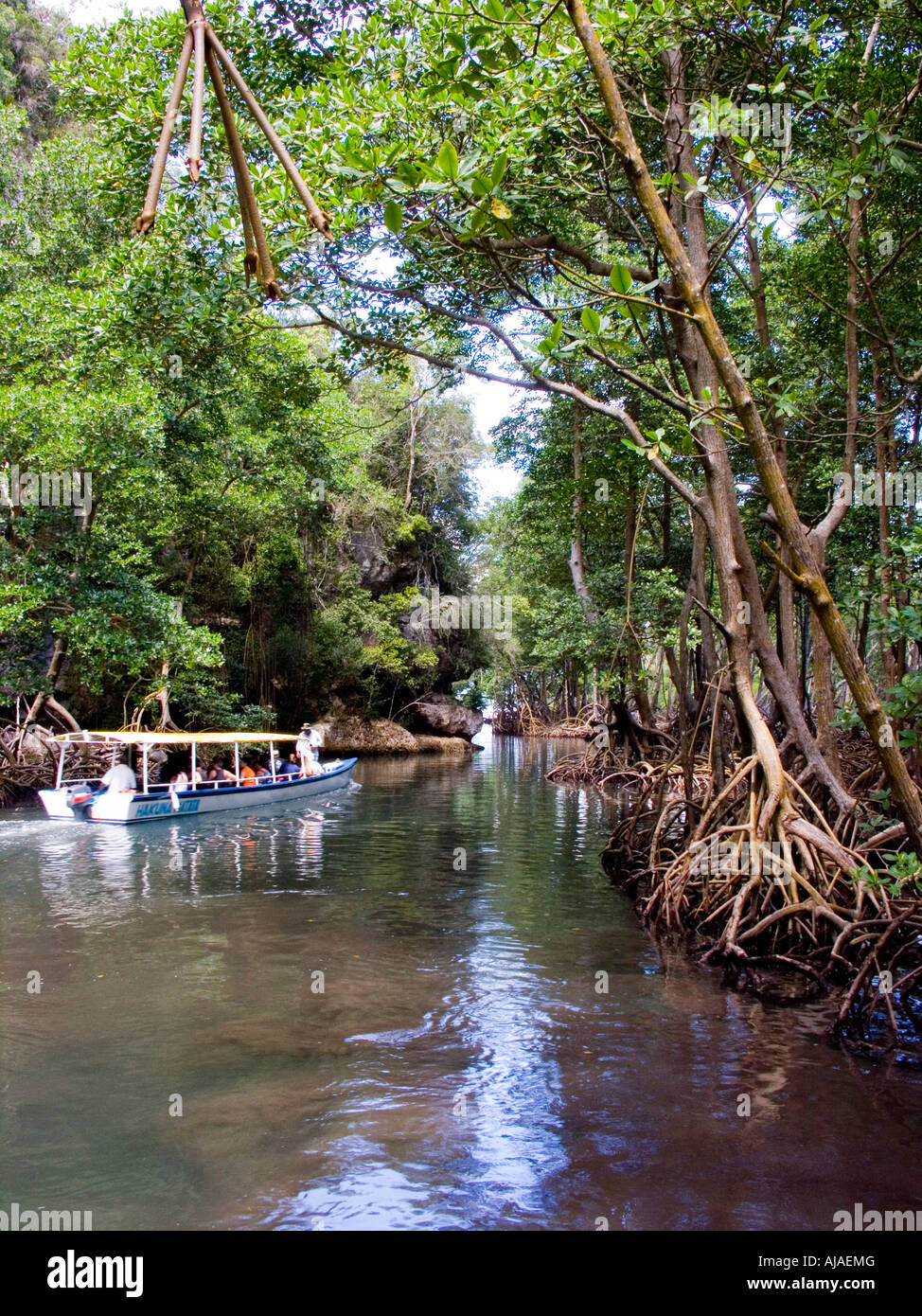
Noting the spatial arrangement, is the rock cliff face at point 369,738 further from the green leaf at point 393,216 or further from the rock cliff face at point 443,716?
the green leaf at point 393,216

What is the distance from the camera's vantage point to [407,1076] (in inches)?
230

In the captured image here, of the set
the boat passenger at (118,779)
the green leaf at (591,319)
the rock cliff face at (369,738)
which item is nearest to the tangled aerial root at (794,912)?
the green leaf at (591,319)

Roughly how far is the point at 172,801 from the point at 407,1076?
487 inches

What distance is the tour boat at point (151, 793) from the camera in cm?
1622

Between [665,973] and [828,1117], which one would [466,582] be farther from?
[828,1117]

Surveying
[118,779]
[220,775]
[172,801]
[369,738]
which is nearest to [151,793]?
[172,801]

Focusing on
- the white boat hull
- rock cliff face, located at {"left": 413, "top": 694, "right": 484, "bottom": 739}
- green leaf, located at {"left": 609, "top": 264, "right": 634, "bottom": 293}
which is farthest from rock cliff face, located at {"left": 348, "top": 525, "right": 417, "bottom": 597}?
green leaf, located at {"left": 609, "top": 264, "right": 634, "bottom": 293}

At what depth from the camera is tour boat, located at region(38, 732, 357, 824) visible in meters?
16.2

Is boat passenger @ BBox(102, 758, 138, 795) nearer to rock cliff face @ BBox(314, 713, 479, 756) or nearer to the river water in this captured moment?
the river water

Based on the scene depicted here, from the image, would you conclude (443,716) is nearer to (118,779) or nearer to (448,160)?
(118,779)

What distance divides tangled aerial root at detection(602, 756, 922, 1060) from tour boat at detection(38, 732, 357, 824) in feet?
33.6

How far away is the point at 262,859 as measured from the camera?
13.4 metres
